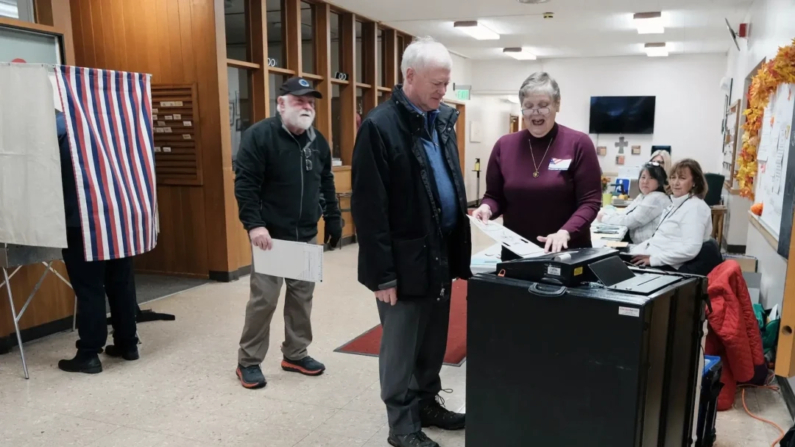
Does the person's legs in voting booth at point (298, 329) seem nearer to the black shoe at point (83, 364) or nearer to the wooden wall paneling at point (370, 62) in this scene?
the black shoe at point (83, 364)

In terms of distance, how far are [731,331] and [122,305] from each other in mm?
3100

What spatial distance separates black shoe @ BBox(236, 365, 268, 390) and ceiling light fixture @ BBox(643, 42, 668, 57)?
A: 8273 millimetres

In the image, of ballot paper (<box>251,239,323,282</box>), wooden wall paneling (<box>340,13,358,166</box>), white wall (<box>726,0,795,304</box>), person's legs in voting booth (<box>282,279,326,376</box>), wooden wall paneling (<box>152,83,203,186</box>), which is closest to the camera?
ballot paper (<box>251,239,323,282</box>)

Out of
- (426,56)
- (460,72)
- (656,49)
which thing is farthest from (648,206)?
(460,72)

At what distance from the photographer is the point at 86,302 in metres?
3.07

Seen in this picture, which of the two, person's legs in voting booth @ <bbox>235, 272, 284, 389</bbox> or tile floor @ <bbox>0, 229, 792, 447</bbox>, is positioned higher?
person's legs in voting booth @ <bbox>235, 272, 284, 389</bbox>

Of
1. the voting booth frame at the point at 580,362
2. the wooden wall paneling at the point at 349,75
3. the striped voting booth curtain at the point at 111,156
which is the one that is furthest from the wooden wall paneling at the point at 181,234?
the voting booth frame at the point at 580,362

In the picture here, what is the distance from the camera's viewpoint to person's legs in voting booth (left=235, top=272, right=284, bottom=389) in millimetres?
2799

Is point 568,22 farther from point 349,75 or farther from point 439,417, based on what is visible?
point 439,417

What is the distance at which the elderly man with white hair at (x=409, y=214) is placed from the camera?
1.97 m

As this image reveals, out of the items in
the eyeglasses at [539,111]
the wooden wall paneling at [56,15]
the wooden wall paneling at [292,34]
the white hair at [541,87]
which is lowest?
the eyeglasses at [539,111]

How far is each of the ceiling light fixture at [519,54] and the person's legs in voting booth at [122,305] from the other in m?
7.79

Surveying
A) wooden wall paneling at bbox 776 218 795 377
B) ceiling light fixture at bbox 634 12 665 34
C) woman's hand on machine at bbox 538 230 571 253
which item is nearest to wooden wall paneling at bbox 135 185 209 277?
woman's hand on machine at bbox 538 230 571 253

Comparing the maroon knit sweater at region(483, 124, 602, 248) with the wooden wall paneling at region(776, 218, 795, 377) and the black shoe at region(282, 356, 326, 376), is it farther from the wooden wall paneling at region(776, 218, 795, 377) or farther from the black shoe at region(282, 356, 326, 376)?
the black shoe at region(282, 356, 326, 376)
